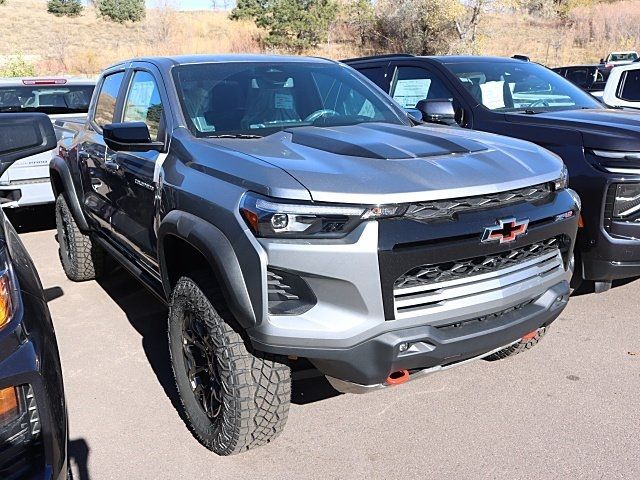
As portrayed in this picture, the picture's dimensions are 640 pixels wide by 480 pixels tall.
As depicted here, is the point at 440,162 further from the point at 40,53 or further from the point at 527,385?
the point at 40,53

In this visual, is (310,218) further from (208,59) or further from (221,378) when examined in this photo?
(208,59)

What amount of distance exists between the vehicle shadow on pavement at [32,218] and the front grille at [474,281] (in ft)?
19.9

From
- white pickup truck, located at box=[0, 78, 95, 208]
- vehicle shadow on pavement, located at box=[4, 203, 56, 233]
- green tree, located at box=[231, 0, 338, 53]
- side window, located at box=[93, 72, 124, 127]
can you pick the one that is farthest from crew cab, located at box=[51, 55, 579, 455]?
green tree, located at box=[231, 0, 338, 53]

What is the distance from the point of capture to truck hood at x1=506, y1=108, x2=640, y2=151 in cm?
385

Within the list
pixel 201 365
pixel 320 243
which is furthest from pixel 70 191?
pixel 320 243

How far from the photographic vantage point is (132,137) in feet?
9.81

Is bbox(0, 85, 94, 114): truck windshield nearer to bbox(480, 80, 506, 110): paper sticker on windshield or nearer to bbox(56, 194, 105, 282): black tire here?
bbox(56, 194, 105, 282): black tire

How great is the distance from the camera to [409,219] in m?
2.24

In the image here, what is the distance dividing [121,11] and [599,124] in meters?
46.4

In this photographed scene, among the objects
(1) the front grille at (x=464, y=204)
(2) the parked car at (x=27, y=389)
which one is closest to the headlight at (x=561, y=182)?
(1) the front grille at (x=464, y=204)

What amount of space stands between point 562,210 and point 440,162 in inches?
25.1

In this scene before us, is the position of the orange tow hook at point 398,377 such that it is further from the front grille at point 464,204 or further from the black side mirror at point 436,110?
the black side mirror at point 436,110

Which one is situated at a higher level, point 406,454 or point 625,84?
point 625,84

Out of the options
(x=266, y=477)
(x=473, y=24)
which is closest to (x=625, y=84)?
(x=266, y=477)
